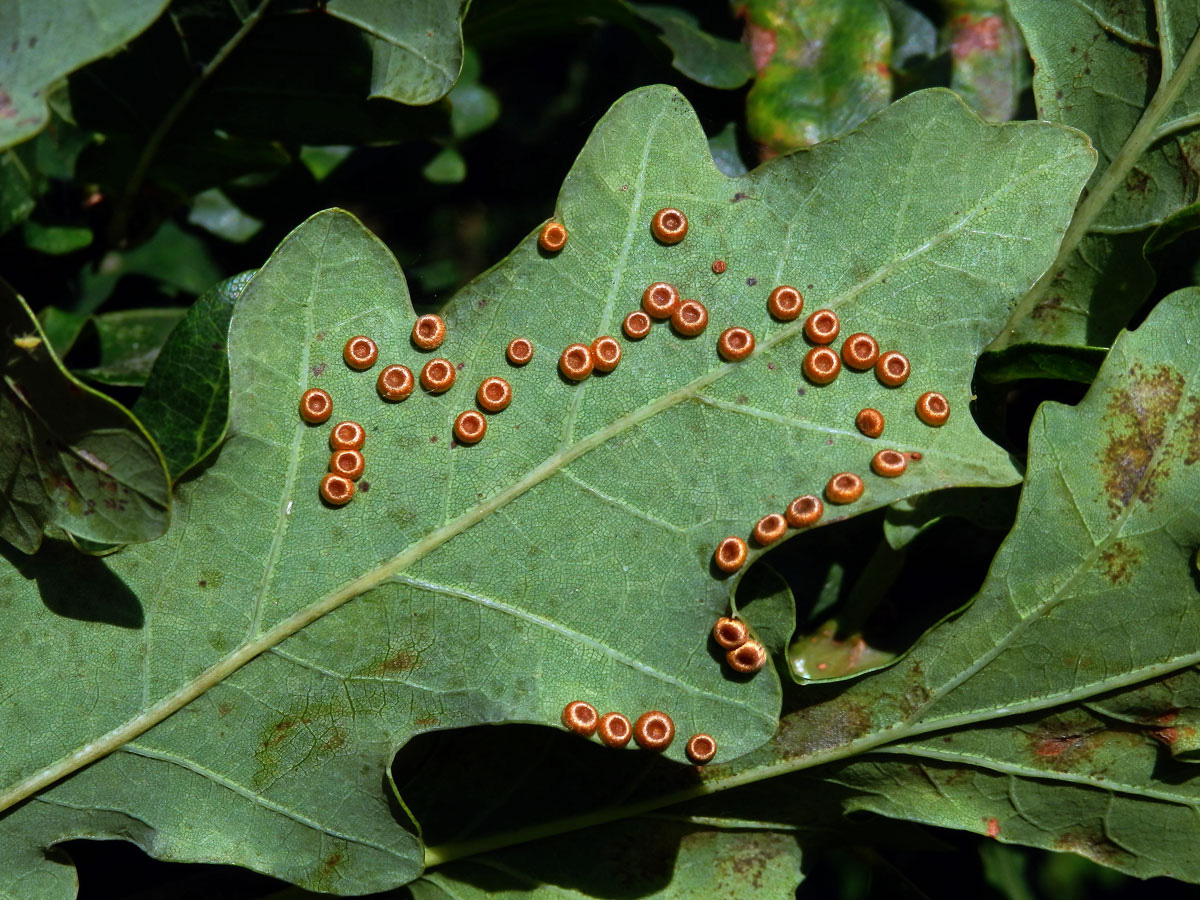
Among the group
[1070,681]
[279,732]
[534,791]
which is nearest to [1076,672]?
[1070,681]

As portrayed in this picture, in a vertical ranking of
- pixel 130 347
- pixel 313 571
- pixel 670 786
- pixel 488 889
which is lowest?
pixel 488 889

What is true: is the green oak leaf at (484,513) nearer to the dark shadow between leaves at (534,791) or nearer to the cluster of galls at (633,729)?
the cluster of galls at (633,729)

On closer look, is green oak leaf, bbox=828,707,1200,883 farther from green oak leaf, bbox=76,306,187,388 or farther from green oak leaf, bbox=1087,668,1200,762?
green oak leaf, bbox=76,306,187,388

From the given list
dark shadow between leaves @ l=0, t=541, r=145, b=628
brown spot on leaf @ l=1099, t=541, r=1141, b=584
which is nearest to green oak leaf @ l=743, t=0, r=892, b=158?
brown spot on leaf @ l=1099, t=541, r=1141, b=584

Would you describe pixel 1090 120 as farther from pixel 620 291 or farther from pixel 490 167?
pixel 490 167

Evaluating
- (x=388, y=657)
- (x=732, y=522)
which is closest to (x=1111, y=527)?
(x=732, y=522)

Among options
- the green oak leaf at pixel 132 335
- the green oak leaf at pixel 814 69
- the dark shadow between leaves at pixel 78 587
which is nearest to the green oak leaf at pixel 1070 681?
the dark shadow between leaves at pixel 78 587
